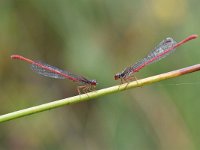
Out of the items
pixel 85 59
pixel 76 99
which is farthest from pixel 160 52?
pixel 85 59

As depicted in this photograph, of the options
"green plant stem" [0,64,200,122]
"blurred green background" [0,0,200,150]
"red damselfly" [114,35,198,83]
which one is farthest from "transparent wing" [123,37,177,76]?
"blurred green background" [0,0,200,150]

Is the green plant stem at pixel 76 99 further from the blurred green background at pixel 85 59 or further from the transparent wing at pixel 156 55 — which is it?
the blurred green background at pixel 85 59

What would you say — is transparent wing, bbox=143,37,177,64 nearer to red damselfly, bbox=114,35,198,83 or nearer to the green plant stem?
red damselfly, bbox=114,35,198,83

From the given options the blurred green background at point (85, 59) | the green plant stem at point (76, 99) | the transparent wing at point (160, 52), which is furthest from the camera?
the blurred green background at point (85, 59)

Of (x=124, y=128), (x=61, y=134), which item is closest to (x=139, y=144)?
(x=124, y=128)

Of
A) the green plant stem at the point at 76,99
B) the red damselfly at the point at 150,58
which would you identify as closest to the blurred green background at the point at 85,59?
the red damselfly at the point at 150,58

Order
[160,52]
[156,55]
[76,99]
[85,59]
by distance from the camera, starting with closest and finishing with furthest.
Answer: [76,99] → [156,55] → [160,52] → [85,59]

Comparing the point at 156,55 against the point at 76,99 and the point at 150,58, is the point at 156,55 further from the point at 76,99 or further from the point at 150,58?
the point at 76,99

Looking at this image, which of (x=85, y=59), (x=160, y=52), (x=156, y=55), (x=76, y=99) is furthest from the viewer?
(x=85, y=59)
